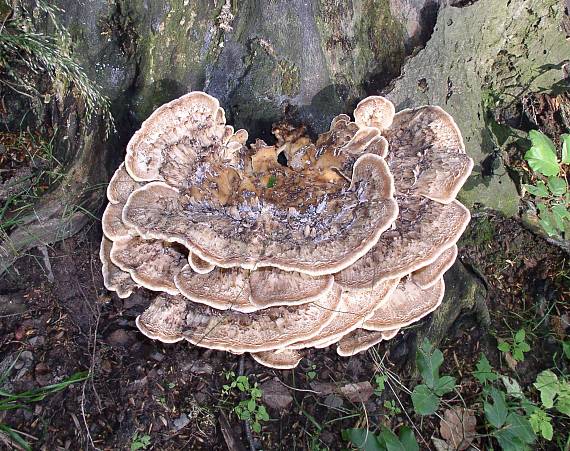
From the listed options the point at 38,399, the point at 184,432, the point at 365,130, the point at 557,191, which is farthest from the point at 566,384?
the point at 38,399

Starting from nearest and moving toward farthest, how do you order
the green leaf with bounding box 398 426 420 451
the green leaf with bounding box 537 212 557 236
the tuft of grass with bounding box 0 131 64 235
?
the green leaf with bounding box 398 426 420 451, the tuft of grass with bounding box 0 131 64 235, the green leaf with bounding box 537 212 557 236

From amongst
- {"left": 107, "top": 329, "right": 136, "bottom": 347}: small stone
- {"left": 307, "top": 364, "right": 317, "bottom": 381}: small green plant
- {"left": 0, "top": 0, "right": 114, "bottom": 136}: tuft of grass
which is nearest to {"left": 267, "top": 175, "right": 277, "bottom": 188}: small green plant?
{"left": 0, "top": 0, "right": 114, "bottom": 136}: tuft of grass

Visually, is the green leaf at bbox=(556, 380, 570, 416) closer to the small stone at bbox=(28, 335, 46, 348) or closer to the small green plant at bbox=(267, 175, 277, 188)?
the small green plant at bbox=(267, 175, 277, 188)

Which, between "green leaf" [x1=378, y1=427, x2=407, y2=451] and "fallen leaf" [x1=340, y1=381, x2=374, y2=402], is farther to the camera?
"fallen leaf" [x1=340, y1=381, x2=374, y2=402]

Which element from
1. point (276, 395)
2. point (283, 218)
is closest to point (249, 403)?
point (276, 395)

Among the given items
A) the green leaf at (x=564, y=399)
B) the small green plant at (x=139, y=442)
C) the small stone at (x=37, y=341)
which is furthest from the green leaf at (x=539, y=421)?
the small stone at (x=37, y=341)

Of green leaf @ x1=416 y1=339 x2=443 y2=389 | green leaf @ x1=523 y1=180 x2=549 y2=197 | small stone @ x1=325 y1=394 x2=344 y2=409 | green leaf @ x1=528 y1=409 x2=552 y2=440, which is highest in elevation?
green leaf @ x1=523 y1=180 x2=549 y2=197

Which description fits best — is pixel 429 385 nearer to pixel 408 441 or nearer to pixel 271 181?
pixel 408 441
